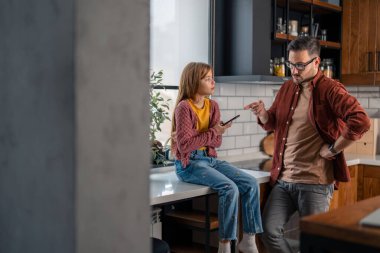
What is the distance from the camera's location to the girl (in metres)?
2.73

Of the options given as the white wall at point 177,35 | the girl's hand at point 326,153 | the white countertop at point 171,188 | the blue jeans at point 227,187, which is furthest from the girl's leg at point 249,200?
the white wall at point 177,35

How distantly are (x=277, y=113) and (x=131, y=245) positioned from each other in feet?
6.66

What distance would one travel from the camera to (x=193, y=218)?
9.73 feet

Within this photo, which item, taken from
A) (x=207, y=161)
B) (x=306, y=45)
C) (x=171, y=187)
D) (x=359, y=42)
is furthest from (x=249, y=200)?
(x=359, y=42)

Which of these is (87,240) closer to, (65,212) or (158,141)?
(65,212)

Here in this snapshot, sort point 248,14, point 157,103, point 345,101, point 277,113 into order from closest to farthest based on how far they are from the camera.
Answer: point 345,101 → point 277,113 → point 157,103 → point 248,14

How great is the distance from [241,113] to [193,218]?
1264mm

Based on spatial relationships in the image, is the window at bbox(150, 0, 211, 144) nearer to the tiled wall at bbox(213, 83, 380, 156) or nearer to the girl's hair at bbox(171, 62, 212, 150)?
the tiled wall at bbox(213, 83, 380, 156)

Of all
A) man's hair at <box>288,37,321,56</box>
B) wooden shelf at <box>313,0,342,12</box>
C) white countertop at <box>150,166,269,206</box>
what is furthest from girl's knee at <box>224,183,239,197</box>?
wooden shelf at <box>313,0,342,12</box>

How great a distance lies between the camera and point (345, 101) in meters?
2.67

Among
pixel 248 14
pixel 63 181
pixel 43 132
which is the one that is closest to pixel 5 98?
pixel 43 132

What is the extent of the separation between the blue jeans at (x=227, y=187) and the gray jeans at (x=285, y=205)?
0.07 metres

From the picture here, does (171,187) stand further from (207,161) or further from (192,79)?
(192,79)

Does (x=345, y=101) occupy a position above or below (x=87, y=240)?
above
